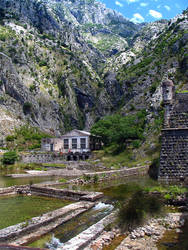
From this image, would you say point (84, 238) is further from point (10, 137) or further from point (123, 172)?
point (10, 137)

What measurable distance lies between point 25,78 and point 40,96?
959 centimetres

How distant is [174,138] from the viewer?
2198 centimetres

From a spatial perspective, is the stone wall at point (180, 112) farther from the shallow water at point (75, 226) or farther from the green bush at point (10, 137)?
the green bush at point (10, 137)

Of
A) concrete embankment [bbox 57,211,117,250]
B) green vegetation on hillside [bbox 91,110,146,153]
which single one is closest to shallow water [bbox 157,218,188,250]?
concrete embankment [bbox 57,211,117,250]

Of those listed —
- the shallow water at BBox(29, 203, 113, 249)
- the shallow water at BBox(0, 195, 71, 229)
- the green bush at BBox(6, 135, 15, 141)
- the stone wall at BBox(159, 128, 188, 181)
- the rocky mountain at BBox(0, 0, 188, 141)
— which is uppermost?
the rocky mountain at BBox(0, 0, 188, 141)

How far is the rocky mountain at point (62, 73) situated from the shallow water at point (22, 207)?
145ft

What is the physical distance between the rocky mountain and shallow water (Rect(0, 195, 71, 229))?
4422 cm

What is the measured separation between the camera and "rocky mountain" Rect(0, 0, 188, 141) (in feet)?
270

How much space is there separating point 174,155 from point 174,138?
1.55 meters

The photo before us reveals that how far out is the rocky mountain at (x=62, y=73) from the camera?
270ft

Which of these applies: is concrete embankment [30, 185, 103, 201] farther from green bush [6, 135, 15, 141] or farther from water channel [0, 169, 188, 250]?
green bush [6, 135, 15, 141]

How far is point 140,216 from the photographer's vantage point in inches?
539

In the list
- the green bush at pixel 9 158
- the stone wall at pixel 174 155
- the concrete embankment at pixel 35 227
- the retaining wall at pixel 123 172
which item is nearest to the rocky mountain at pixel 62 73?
the green bush at pixel 9 158

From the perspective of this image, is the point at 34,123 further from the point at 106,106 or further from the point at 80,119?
the point at 106,106
